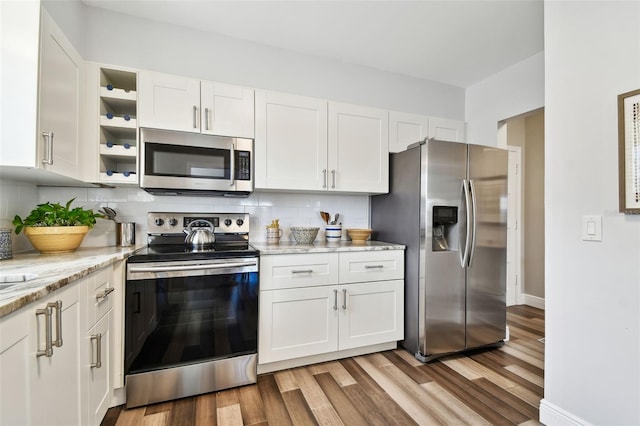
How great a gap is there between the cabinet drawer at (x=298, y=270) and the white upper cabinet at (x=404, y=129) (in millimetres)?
1281

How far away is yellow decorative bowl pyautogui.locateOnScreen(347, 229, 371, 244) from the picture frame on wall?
1723mm

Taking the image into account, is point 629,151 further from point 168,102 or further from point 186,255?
point 168,102

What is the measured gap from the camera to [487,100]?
3170 mm

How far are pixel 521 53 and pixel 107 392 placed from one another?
4029 millimetres

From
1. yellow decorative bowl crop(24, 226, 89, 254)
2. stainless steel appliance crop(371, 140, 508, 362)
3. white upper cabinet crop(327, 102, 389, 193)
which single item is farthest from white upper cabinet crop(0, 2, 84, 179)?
stainless steel appliance crop(371, 140, 508, 362)

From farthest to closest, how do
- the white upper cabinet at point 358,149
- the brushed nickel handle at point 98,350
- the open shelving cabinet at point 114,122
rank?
1. the white upper cabinet at point 358,149
2. the open shelving cabinet at point 114,122
3. the brushed nickel handle at point 98,350

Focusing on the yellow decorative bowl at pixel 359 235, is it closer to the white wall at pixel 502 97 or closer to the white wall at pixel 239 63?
the white wall at pixel 239 63

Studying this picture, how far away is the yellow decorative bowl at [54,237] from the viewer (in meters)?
1.70

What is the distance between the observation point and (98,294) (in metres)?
1.48

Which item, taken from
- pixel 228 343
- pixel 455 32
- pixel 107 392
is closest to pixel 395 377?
pixel 228 343

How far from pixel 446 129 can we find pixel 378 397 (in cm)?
260

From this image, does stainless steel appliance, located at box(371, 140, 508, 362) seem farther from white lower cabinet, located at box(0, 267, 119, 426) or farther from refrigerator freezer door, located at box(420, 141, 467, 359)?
white lower cabinet, located at box(0, 267, 119, 426)

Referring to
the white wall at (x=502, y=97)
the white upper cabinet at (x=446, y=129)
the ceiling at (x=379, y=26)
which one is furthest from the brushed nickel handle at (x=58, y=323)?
the white wall at (x=502, y=97)

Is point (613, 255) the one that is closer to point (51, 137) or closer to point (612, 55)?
point (612, 55)
